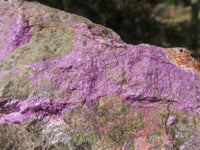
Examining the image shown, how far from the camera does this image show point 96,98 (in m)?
1.35

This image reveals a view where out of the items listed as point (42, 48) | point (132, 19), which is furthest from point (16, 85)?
point (132, 19)

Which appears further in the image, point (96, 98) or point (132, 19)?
point (132, 19)

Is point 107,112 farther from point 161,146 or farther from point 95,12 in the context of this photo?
point 95,12

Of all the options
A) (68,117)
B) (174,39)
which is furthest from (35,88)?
(174,39)

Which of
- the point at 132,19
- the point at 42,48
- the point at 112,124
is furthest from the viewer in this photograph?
the point at 132,19

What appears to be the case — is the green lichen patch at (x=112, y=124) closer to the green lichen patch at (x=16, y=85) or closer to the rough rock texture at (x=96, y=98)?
the rough rock texture at (x=96, y=98)

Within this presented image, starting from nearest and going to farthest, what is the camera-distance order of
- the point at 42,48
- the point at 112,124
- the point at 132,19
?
the point at 112,124 < the point at 42,48 < the point at 132,19

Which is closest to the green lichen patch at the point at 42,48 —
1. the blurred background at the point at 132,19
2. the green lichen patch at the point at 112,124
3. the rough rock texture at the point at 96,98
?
the rough rock texture at the point at 96,98

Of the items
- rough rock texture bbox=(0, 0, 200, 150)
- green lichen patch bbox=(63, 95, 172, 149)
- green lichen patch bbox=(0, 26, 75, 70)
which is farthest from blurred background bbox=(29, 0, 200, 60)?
green lichen patch bbox=(63, 95, 172, 149)

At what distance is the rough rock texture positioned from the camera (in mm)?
1282

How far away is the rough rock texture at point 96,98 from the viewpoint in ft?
4.21

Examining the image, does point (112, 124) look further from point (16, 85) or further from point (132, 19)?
point (132, 19)

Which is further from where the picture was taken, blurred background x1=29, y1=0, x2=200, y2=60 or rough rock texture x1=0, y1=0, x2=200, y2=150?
blurred background x1=29, y1=0, x2=200, y2=60

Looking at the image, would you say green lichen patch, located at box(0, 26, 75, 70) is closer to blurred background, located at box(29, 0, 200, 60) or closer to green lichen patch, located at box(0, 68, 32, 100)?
green lichen patch, located at box(0, 68, 32, 100)
